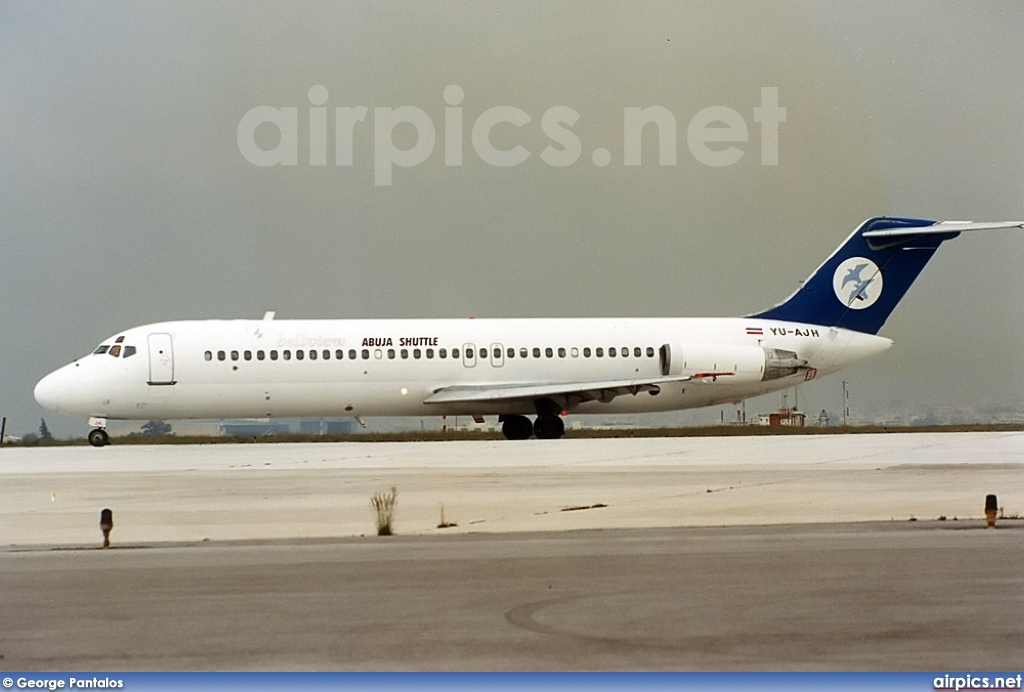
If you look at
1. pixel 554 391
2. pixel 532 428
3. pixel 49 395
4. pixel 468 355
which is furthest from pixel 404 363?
pixel 49 395

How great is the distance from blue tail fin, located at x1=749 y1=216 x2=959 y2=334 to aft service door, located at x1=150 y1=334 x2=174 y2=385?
58.2 ft

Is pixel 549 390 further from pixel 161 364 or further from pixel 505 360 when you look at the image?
pixel 161 364

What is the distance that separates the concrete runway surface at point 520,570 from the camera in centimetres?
897

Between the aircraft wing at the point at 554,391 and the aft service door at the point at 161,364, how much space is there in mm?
7009

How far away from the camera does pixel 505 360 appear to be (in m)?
38.3

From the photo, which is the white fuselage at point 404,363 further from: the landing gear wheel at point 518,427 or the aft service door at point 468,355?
the landing gear wheel at point 518,427

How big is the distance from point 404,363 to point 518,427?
4.09 meters

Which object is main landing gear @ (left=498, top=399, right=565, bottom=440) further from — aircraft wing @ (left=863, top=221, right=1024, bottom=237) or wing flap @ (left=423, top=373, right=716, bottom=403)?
aircraft wing @ (left=863, top=221, right=1024, bottom=237)

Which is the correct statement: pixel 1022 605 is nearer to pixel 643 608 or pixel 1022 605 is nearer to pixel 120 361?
pixel 643 608

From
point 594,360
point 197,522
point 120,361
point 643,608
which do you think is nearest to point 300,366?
point 120,361

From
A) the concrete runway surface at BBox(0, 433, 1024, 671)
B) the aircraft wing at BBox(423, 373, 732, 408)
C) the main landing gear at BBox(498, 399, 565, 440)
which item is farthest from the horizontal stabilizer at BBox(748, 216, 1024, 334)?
the concrete runway surface at BBox(0, 433, 1024, 671)

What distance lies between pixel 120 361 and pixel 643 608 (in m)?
28.6

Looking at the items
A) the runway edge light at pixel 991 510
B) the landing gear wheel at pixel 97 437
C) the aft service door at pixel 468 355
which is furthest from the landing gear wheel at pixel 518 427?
the runway edge light at pixel 991 510

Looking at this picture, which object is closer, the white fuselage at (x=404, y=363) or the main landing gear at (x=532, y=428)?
the white fuselage at (x=404, y=363)
